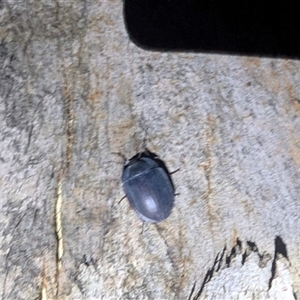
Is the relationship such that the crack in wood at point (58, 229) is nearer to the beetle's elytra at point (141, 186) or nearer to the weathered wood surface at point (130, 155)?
the weathered wood surface at point (130, 155)

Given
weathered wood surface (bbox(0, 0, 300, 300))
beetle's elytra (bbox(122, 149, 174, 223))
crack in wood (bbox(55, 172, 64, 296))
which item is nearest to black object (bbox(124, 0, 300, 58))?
weathered wood surface (bbox(0, 0, 300, 300))

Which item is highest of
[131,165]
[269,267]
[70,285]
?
[131,165]

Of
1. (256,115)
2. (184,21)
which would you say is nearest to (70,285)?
(256,115)

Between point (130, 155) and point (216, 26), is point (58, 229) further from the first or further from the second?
point (216, 26)

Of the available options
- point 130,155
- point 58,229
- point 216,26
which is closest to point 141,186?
point 130,155

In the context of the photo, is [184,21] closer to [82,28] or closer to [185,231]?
[82,28]

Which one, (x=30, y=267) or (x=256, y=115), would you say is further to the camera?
(x=256, y=115)

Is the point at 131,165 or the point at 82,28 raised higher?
the point at 82,28

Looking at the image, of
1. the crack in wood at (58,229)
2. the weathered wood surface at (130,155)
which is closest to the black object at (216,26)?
the weathered wood surface at (130,155)
